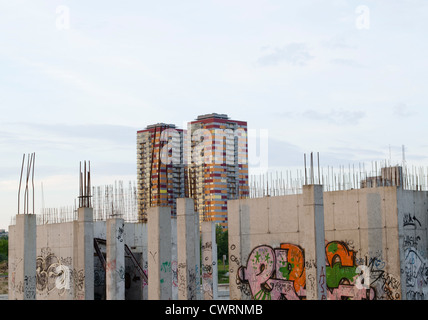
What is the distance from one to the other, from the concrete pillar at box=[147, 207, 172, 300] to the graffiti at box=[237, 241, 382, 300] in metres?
2.74

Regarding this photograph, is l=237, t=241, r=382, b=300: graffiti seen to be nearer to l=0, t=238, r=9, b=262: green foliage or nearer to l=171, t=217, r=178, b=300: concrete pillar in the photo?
l=171, t=217, r=178, b=300: concrete pillar

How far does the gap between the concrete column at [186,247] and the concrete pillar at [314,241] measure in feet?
17.2

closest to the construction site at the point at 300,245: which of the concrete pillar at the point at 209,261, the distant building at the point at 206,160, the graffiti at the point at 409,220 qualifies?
the graffiti at the point at 409,220

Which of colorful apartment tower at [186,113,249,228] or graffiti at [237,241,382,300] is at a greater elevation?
colorful apartment tower at [186,113,249,228]

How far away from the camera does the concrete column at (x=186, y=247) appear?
900 inches

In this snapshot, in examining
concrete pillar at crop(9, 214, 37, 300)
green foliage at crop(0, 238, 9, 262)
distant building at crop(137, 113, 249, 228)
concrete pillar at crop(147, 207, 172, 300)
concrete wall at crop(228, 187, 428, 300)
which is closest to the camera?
concrete wall at crop(228, 187, 428, 300)

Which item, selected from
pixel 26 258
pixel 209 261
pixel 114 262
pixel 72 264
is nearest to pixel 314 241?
pixel 114 262

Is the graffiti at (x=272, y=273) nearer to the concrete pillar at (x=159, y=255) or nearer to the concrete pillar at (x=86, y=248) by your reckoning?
the concrete pillar at (x=159, y=255)

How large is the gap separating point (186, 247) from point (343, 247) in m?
6.01

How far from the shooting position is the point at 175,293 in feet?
93.2

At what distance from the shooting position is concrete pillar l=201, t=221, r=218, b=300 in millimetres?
30766

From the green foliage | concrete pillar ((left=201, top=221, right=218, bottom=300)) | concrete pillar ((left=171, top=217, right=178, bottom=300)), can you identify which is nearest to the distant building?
the green foliage

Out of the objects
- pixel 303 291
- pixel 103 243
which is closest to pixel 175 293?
pixel 103 243

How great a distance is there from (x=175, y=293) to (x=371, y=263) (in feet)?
38.3
